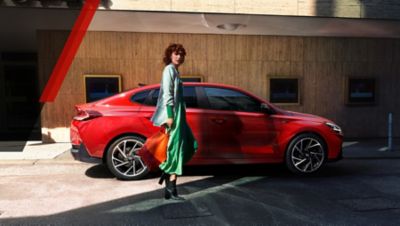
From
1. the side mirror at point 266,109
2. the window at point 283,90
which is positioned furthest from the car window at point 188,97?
the window at point 283,90

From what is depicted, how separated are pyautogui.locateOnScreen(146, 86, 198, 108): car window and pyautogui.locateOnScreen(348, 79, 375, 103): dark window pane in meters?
6.46

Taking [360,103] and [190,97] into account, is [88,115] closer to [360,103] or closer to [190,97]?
[190,97]

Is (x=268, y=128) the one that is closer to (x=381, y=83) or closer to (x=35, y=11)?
(x=35, y=11)

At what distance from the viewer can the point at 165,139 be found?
4.50 metres

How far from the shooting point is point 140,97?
224 inches

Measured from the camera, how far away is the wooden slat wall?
Result: 30.0 ft

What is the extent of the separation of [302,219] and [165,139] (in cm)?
194

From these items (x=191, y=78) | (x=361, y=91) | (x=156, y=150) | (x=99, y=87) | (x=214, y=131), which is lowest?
(x=156, y=150)

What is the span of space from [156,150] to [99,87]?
5254 millimetres

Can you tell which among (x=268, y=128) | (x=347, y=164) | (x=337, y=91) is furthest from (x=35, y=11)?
(x=337, y=91)

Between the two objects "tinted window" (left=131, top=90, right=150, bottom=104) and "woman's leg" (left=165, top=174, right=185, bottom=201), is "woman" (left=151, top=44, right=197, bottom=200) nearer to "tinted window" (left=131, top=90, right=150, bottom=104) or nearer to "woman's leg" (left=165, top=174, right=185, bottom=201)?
"woman's leg" (left=165, top=174, right=185, bottom=201)

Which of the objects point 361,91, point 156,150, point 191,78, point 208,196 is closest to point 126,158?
point 156,150

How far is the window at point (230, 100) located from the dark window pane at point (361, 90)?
5.70m

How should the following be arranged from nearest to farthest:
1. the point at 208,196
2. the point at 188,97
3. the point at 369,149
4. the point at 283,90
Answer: the point at 208,196 < the point at 188,97 < the point at 369,149 < the point at 283,90
